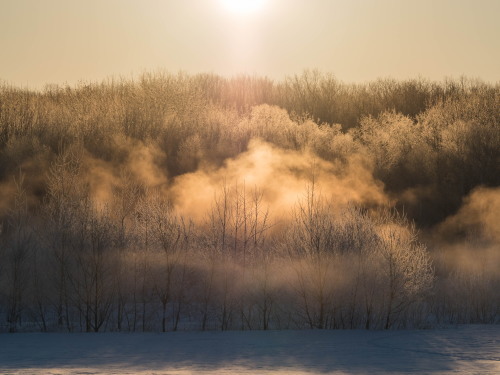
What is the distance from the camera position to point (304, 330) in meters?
23.9

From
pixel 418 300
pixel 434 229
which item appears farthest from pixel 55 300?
pixel 434 229

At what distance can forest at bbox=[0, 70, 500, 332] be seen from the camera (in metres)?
24.9

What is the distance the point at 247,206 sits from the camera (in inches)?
1164

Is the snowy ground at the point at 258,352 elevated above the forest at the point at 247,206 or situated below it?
below

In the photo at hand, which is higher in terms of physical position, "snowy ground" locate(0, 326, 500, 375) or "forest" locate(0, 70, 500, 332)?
"forest" locate(0, 70, 500, 332)

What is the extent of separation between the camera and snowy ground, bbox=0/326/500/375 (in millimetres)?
18375

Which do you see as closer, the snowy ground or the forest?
the snowy ground

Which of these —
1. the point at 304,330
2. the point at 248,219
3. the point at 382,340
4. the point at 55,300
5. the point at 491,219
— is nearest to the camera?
the point at 382,340

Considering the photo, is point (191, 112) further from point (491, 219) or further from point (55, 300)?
point (55, 300)

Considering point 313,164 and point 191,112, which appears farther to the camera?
point 191,112

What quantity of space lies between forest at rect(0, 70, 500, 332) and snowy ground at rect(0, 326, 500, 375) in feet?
5.17

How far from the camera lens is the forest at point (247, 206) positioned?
2488 cm

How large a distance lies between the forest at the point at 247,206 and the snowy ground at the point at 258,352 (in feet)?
5.17

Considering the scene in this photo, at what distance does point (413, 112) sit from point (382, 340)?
3380 cm
